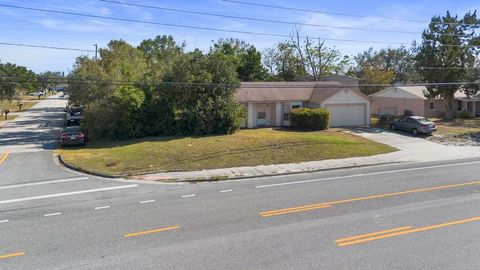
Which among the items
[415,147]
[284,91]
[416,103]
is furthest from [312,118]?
[416,103]

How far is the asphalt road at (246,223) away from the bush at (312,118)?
15.8m

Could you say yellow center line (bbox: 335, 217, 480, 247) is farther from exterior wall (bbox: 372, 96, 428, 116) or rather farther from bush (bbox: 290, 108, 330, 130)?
exterior wall (bbox: 372, 96, 428, 116)

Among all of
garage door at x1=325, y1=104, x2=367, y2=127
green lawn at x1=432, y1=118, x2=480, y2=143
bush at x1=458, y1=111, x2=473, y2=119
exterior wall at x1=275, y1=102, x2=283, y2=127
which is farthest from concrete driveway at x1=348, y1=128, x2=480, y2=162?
bush at x1=458, y1=111, x2=473, y2=119

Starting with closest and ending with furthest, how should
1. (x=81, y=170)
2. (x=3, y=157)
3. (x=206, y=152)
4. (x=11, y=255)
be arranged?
1. (x=11, y=255)
2. (x=81, y=170)
3. (x=206, y=152)
4. (x=3, y=157)

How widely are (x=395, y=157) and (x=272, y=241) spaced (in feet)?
54.5

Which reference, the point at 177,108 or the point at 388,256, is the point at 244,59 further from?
the point at 388,256

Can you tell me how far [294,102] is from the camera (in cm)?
3672

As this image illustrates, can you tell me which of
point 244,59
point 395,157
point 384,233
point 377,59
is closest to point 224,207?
point 384,233

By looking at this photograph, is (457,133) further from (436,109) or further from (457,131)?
(436,109)

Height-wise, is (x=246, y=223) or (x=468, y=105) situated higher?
(x=468, y=105)

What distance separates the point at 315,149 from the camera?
Answer: 23828 mm

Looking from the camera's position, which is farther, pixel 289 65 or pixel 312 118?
pixel 289 65

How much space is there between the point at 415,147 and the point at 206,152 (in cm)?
1430

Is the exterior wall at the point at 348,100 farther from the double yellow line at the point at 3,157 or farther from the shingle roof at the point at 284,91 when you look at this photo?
the double yellow line at the point at 3,157
